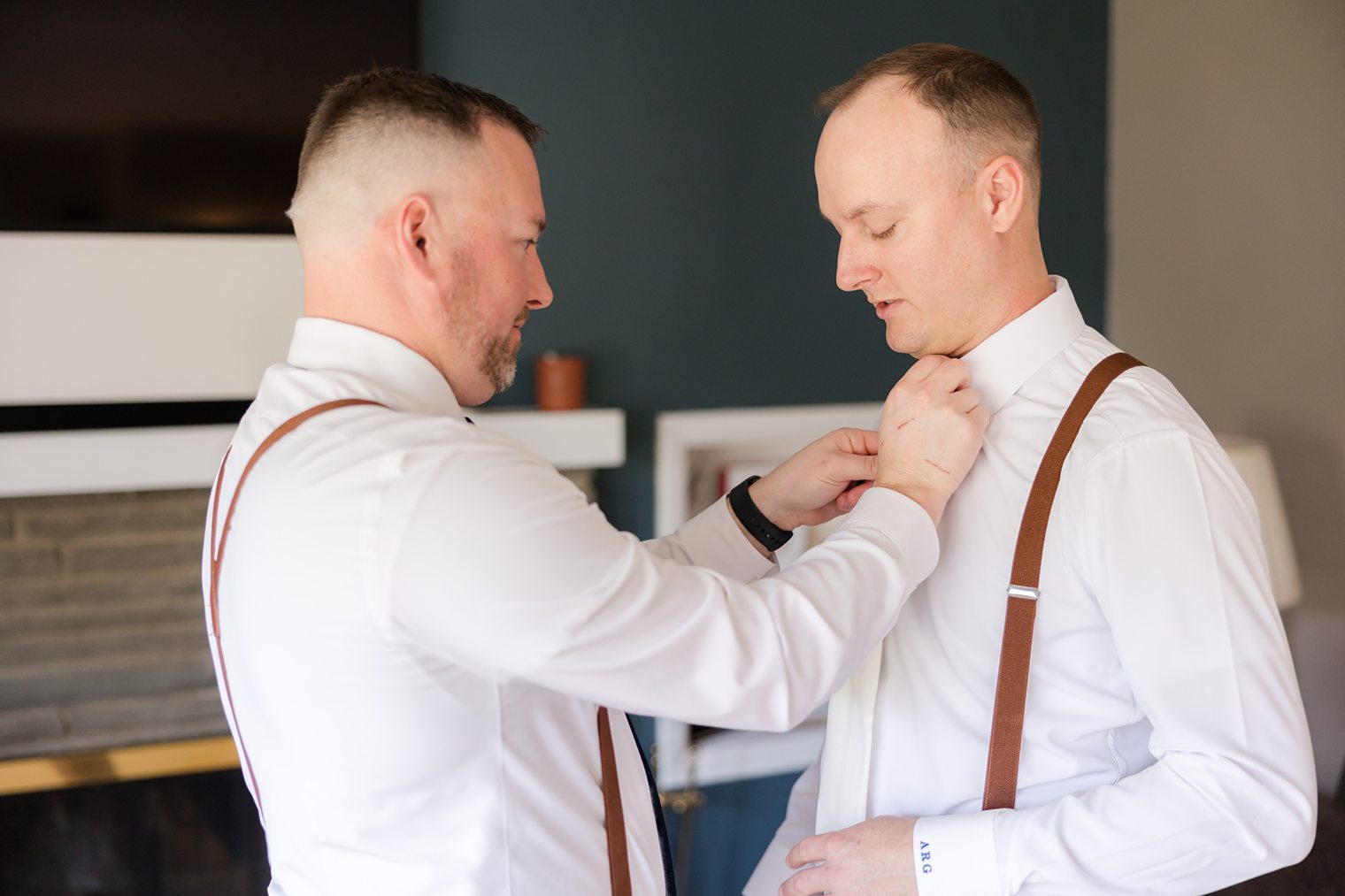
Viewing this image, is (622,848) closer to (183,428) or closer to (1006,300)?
(1006,300)

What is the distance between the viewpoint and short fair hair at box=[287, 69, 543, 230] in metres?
1.15

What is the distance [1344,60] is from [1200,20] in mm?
502

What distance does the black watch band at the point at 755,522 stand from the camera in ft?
5.17

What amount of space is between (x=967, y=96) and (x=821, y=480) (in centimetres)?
51

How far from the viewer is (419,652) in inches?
40.7

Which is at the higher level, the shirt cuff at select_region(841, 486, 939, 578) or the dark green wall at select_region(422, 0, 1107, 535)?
the dark green wall at select_region(422, 0, 1107, 535)

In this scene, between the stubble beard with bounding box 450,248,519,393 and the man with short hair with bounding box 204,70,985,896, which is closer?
the man with short hair with bounding box 204,70,985,896

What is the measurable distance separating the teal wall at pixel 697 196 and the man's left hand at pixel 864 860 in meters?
1.80

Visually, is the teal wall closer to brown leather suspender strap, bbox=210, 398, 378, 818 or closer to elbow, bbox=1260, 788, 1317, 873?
brown leather suspender strap, bbox=210, 398, 378, 818

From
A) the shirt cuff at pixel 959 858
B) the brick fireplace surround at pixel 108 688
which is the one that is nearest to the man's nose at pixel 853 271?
Answer: the shirt cuff at pixel 959 858

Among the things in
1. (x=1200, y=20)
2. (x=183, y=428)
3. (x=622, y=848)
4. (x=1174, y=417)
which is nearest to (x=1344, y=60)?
(x=1200, y=20)

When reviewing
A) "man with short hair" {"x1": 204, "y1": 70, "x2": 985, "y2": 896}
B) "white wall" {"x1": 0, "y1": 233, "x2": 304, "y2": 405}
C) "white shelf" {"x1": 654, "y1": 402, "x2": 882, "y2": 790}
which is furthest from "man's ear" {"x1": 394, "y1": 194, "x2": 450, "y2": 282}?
"white shelf" {"x1": 654, "y1": 402, "x2": 882, "y2": 790}

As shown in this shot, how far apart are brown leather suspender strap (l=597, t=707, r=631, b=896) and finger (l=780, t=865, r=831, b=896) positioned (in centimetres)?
21

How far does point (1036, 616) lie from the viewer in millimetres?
1231
